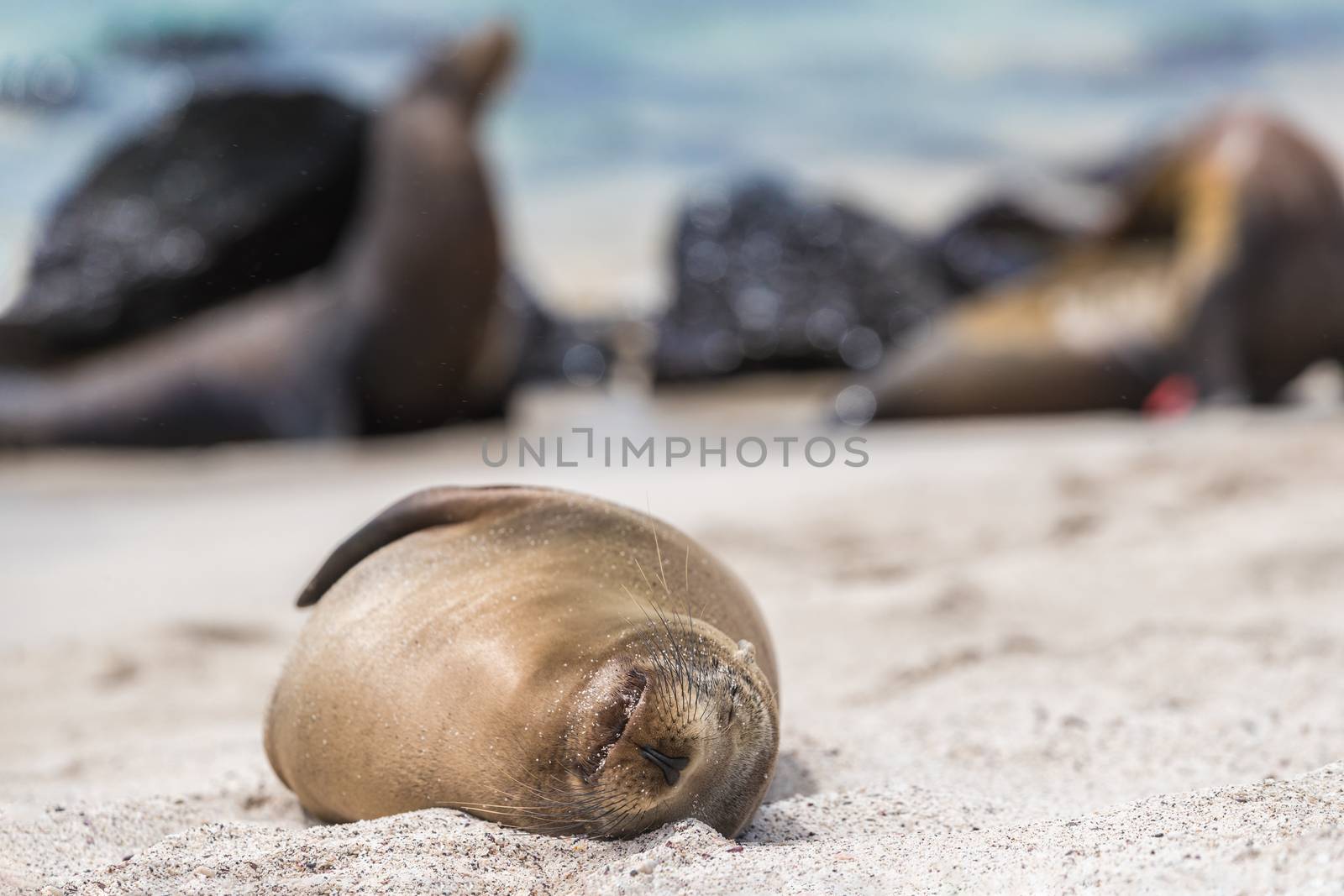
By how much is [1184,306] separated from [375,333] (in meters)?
3.76

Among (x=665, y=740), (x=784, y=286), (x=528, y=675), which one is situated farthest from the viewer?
(x=784, y=286)

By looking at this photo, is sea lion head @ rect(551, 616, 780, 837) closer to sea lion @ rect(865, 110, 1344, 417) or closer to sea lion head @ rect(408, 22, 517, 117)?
sea lion @ rect(865, 110, 1344, 417)

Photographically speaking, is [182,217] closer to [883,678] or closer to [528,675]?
[883,678]

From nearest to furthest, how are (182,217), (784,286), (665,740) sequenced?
(665,740) → (182,217) → (784,286)

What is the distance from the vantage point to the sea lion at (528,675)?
1.37m

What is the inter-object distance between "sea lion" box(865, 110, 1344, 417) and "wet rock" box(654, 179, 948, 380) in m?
3.66

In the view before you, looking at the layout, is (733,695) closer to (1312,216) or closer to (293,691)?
(293,691)

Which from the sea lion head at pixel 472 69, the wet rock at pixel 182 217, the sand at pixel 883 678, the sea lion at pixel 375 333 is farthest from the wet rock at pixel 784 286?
the sand at pixel 883 678

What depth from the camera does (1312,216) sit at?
6051mm

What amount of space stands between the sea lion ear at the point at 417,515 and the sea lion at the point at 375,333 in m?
4.38

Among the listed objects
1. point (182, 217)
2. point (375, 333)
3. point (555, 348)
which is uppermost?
point (182, 217)

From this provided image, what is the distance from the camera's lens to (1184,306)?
19.6 ft

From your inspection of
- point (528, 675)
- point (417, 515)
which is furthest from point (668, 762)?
point (417, 515)

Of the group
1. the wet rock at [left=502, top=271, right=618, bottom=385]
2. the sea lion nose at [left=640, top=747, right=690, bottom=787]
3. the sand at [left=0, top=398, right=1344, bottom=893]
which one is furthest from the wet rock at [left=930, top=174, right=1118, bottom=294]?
the sea lion nose at [left=640, top=747, right=690, bottom=787]
